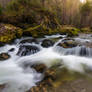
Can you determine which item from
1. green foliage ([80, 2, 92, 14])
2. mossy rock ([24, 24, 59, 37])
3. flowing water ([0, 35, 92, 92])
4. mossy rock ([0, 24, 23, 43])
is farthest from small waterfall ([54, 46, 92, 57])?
green foliage ([80, 2, 92, 14])

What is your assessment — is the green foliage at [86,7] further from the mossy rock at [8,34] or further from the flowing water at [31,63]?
the flowing water at [31,63]

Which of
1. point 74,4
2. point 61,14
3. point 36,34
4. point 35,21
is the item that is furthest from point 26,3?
point 74,4

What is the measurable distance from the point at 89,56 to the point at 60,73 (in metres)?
3.04

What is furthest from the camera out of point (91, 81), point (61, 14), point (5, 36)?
point (61, 14)

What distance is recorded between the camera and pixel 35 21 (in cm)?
1146

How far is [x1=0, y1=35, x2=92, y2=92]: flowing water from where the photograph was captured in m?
3.63

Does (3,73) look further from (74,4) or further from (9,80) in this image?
(74,4)

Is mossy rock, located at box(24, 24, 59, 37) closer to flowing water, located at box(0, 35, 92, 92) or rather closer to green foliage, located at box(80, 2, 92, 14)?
flowing water, located at box(0, 35, 92, 92)

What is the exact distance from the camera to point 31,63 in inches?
207

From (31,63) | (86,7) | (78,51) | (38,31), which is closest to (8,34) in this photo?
(38,31)

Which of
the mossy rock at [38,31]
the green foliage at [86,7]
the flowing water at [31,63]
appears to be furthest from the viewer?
the green foliage at [86,7]

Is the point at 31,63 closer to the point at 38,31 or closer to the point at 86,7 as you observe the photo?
the point at 38,31

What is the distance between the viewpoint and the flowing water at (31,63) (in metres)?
3.63

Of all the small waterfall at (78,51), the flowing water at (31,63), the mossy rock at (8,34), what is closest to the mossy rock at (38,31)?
the mossy rock at (8,34)
